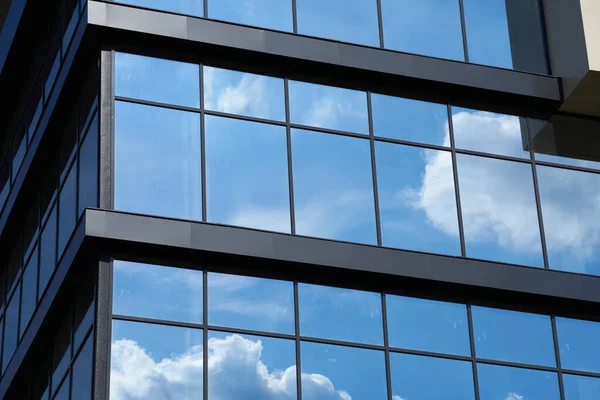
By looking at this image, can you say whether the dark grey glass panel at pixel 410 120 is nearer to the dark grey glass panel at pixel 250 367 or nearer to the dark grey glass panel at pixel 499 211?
the dark grey glass panel at pixel 499 211

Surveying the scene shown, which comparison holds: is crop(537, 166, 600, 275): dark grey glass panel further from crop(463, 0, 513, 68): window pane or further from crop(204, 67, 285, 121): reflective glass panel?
crop(204, 67, 285, 121): reflective glass panel

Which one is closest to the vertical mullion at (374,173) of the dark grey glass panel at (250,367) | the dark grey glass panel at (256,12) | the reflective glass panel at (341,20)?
the reflective glass panel at (341,20)

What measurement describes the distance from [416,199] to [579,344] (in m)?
4.37

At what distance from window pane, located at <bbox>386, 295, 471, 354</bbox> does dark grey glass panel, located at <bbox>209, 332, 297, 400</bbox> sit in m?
2.27

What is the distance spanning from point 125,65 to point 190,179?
2.80 meters

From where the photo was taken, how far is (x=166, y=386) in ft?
84.7

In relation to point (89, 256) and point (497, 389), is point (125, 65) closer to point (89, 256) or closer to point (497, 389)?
point (89, 256)

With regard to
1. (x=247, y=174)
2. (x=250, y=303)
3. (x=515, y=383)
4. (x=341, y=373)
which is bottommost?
(x=341, y=373)

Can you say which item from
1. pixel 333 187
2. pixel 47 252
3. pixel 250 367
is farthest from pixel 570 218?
pixel 47 252

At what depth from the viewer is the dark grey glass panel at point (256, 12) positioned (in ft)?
98.9

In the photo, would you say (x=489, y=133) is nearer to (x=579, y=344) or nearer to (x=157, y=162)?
(x=579, y=344)

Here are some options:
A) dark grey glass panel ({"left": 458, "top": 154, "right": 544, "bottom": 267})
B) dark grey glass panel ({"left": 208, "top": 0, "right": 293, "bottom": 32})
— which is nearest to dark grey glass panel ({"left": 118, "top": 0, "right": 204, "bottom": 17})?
dark grey glass panel ({"left": 208, "top": 0, "right": 293, "bottom": 32})

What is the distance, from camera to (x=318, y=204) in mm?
28750

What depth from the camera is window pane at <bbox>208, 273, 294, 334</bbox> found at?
2695cm
